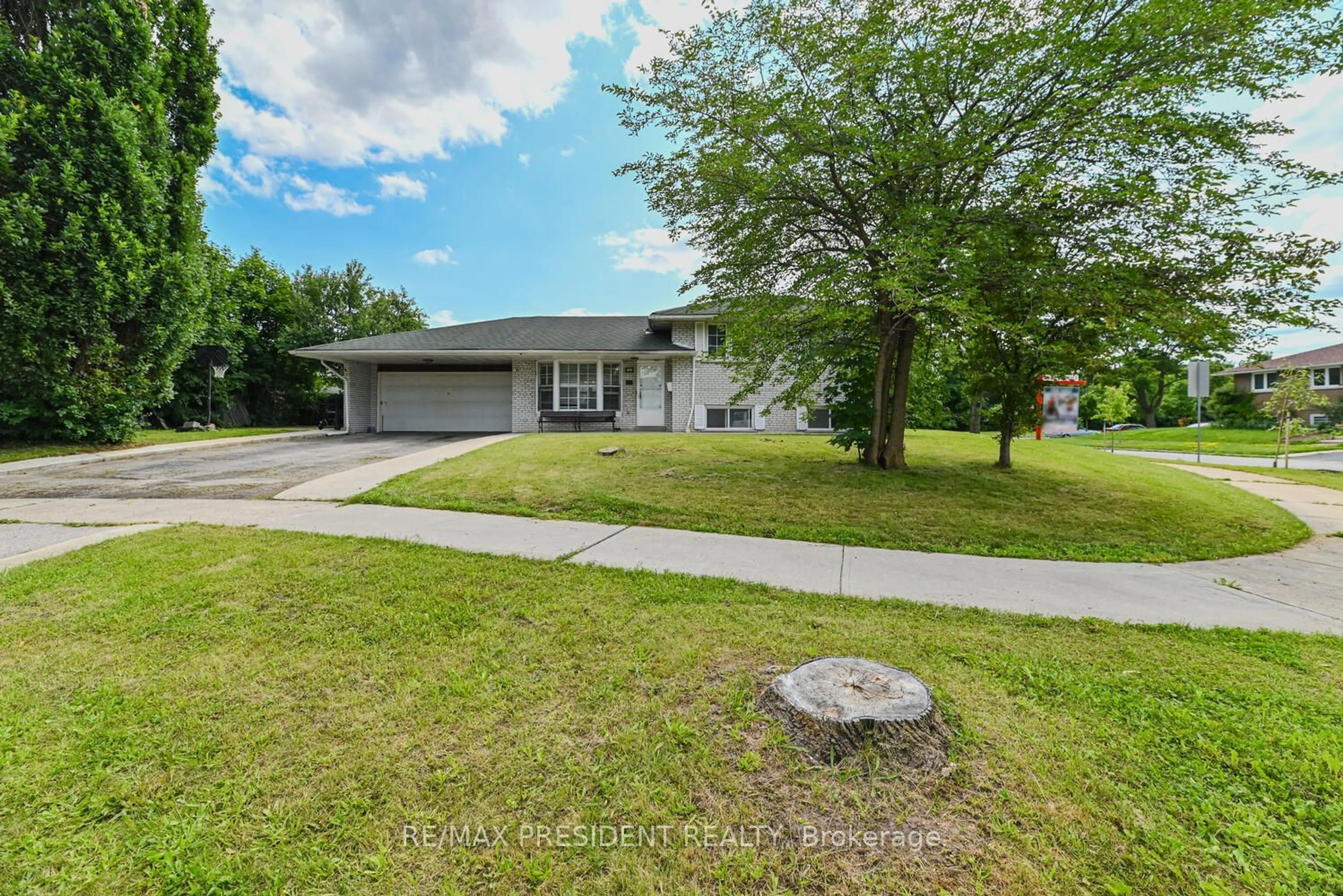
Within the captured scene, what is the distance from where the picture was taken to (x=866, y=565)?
448cm

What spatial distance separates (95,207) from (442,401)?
915 cm

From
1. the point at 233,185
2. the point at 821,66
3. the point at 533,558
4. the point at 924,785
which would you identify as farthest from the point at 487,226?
the point at 924,785

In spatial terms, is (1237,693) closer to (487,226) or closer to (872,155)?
(872,155)

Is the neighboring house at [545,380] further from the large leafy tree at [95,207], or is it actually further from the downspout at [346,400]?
the large leafy tree at [95,207]

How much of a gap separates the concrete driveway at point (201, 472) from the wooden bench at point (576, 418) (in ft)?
13.7

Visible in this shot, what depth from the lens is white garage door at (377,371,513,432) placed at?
18.2 meters

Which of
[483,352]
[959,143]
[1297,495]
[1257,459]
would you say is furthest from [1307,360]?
[483,352]

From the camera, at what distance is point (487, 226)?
17.5 m

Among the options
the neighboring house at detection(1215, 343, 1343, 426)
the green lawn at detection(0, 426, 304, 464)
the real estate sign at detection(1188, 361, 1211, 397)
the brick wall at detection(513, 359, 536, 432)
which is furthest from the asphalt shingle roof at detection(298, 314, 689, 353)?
the neighboring house at detection(1215, 343, 1343, 426)

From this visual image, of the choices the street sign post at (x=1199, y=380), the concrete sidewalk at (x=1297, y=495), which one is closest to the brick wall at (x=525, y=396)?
the concrete sidewalk at (x=1297, y=495)

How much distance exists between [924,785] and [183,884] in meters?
2.28

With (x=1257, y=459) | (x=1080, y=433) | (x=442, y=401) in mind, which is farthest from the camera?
(x=1080, y=433)

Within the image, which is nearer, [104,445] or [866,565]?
[866,565]

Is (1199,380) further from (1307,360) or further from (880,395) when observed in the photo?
(1307,360)
